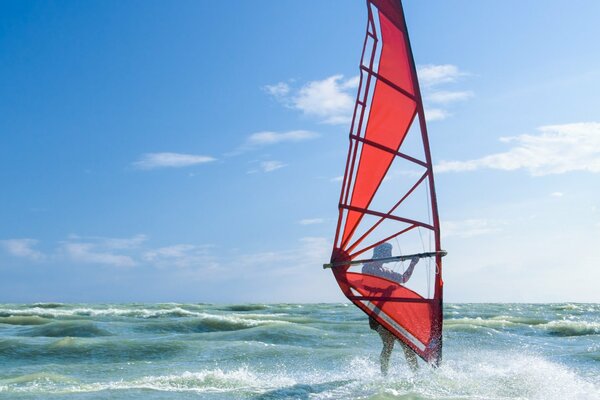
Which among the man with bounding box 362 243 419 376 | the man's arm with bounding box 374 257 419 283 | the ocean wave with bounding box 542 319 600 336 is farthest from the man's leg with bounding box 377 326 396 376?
the ocean wave with bounding box 542 319 600 336

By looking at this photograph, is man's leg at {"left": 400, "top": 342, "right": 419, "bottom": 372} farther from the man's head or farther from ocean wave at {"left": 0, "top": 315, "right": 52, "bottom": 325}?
ocean wave at {"left": 0, "top": 315, "right": 52, "bottom": 325}

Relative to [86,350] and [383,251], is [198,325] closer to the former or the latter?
[86,350]

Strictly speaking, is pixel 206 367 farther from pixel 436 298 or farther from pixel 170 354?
pixel 436 298

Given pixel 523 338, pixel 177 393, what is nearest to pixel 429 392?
pixel 177 393

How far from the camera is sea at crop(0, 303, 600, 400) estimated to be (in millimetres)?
7316

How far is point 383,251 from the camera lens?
757 cm

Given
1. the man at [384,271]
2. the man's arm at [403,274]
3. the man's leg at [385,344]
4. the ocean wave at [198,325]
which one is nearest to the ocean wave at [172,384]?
the man's leg at [385,344]

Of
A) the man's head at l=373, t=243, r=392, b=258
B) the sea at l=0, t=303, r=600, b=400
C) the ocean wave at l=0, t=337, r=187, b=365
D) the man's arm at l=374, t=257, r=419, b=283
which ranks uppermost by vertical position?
the man's head at l=373, t=243, r=392, b=258

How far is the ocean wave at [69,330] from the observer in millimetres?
14438

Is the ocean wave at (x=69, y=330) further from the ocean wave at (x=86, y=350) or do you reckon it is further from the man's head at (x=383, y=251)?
the man's head at (x=383, y=251)

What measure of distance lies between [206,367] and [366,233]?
11.9ft

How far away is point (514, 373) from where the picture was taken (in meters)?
8.79

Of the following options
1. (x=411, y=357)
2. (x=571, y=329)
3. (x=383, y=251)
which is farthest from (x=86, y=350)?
(x=571, y=329)

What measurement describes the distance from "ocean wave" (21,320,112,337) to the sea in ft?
0.11
